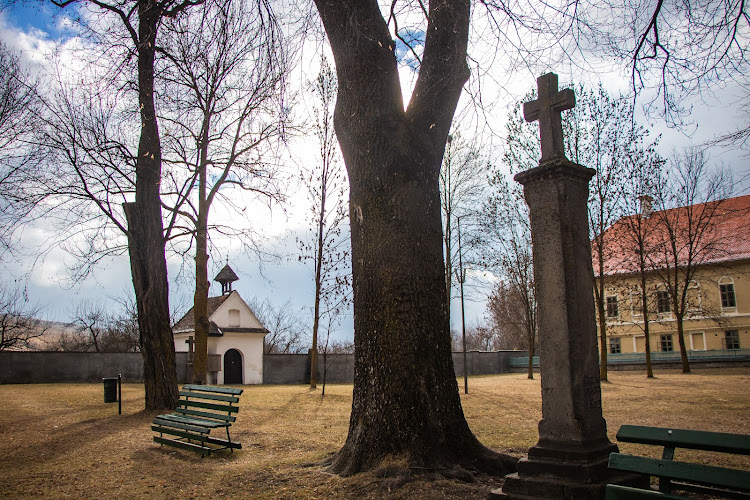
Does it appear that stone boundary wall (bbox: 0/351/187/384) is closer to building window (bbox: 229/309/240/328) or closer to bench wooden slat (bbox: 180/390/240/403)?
building window (bbox: 229/309/240/328)

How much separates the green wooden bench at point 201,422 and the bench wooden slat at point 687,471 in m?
6.04

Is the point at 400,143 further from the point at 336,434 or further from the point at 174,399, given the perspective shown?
the point at 174,399

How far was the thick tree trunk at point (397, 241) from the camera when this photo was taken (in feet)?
19.7

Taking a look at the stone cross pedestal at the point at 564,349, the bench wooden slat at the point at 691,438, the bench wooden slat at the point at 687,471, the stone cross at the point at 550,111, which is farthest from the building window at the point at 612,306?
the bench wooden slat at the point at 687,471

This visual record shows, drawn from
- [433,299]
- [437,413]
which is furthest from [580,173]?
[437,413]

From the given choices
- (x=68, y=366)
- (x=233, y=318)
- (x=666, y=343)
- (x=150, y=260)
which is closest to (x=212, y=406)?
(x=150, y=260)

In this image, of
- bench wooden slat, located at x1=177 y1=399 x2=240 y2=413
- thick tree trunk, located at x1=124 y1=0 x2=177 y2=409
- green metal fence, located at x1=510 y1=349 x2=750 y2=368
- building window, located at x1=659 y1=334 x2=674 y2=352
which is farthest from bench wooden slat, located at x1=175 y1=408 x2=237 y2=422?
building window, located at x1=659 y1=334 x2=674 y2=352

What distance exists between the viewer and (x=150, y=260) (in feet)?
44.9

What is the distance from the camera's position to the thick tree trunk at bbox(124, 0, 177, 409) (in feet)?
44.0

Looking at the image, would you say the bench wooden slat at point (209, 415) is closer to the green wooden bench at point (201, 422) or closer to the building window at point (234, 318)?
the green wooden bench at point (201, 422)

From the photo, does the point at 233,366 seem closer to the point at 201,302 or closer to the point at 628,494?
the point at 201,302

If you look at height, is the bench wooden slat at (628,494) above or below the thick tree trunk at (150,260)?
below

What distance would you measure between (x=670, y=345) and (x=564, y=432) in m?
Result: 40.7

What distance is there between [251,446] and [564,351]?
6343 millimetres
